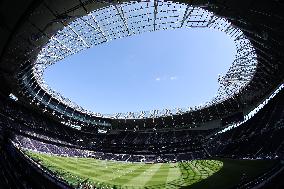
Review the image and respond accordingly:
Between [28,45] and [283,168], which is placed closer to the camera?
[283,168]

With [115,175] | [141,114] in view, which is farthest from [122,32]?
[141,114]

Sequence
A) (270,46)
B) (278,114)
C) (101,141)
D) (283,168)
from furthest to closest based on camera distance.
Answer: (101,141)
(278,114)
(270,46)
(283,168)

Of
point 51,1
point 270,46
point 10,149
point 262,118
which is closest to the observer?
point 10,149

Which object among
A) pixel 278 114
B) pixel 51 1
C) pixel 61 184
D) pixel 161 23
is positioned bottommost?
pixel 61 184

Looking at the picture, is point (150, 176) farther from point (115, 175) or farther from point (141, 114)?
point (141, 114)

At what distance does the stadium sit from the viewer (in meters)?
22.2

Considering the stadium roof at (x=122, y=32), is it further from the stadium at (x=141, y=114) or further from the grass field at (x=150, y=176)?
the grass field at (x=150, y=176)

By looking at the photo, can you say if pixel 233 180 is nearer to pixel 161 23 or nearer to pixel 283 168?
pixel 283 168

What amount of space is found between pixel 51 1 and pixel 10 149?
1277 cm

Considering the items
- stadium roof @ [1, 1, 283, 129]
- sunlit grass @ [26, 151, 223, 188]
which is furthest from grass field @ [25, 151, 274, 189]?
stadium roof @ [1, 1, 283, 129]

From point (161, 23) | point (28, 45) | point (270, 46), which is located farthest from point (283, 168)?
point (28, 45)

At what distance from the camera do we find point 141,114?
5116cm

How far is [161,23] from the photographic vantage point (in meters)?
32.7

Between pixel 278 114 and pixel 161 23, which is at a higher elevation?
pixel 161 23
